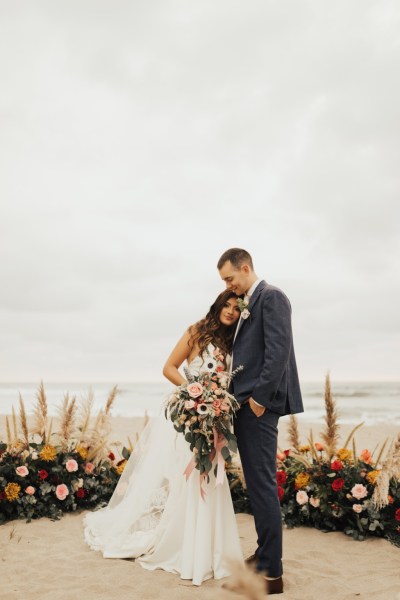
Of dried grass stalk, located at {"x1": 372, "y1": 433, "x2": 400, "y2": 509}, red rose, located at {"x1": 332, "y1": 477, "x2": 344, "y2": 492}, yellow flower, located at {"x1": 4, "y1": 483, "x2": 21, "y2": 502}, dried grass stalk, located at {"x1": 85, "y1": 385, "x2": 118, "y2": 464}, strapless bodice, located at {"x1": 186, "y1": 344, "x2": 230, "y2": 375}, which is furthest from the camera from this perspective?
dried grass stalk, located at {"x1": 85, "y1": 385, "x2": 118, "y2": 464}

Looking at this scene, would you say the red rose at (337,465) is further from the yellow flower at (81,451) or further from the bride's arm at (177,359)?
the yellow flower at (81,451)

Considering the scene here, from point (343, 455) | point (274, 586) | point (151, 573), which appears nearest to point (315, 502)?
point (343, 455)

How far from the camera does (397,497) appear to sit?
474 cm

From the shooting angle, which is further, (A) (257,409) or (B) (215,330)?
(B) (215,330)

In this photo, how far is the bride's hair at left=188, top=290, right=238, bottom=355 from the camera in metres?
4.33

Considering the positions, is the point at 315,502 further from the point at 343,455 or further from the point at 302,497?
the point at 343,455

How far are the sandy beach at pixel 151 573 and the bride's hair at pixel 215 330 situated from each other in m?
1.85

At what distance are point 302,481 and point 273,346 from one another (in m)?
2.26

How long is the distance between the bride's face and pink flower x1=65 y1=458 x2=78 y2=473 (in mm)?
2641

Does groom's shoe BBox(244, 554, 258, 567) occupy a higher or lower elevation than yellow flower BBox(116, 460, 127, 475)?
lower

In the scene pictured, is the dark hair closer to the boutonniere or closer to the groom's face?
the groom's face

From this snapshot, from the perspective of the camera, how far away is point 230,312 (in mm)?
4285

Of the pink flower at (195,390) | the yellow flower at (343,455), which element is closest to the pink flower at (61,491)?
the pink flower at (195,390)

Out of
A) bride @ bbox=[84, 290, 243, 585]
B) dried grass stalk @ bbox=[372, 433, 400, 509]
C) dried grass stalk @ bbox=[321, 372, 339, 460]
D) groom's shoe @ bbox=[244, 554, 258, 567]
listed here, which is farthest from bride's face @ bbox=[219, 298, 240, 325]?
groom's shoe @ bbox=[244, 554, 258, 567]
